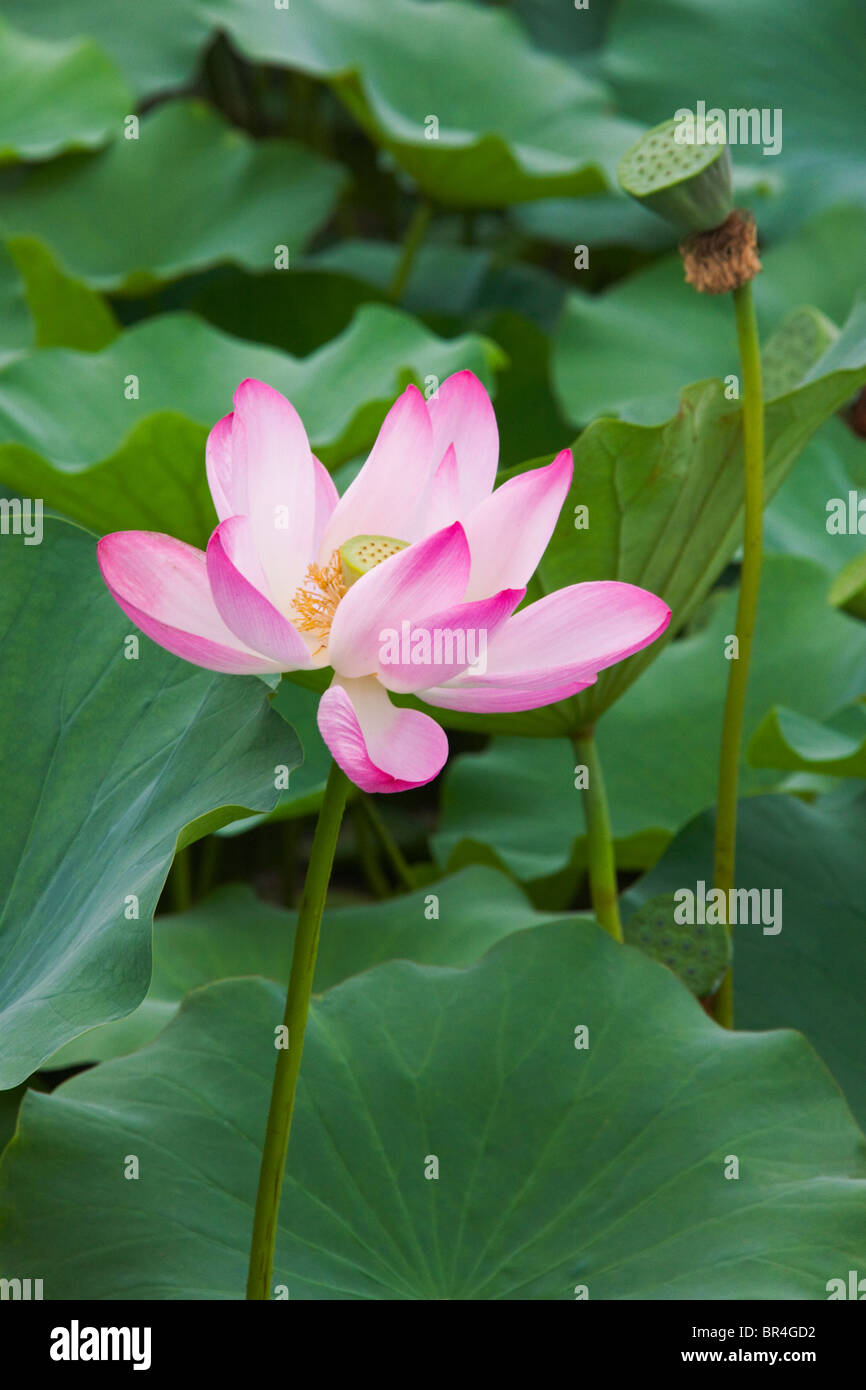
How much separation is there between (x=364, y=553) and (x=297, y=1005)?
0.21 metres

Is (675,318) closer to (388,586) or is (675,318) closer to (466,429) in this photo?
(466,429)

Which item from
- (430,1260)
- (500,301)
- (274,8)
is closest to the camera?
(430,1260)

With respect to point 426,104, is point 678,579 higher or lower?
lower

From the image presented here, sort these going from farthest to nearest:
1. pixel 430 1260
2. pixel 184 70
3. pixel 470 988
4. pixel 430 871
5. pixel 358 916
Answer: pixel 184 70 → pixel 430 871 → pixel 358 916 → pixel 470 988 → pixel 430 1260

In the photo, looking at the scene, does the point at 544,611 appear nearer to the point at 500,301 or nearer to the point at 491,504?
the point at 491,504

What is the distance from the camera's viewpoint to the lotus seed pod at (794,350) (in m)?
1.11

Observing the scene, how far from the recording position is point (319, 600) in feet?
2.18

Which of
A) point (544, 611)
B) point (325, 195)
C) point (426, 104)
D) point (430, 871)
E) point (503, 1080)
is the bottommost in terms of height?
point (503, 1080)

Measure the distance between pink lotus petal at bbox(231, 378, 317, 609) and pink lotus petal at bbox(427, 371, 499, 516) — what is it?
7 cm

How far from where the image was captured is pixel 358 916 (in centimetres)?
125

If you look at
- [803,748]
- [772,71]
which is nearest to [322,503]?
[803,748]

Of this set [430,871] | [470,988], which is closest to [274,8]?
[430,871]

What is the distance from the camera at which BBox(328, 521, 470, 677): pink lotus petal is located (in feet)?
1.91

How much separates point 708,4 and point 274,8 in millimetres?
780
